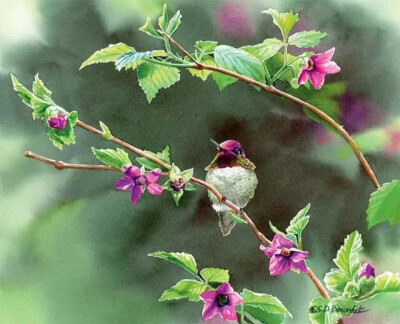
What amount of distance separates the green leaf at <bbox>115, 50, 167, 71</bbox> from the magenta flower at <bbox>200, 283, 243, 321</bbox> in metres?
0.27

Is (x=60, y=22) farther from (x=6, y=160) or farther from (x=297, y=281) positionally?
(x=297, y=281)

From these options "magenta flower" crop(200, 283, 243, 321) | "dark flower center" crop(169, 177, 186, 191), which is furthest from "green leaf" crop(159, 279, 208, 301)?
"dark flower center" crop(169, 177, 186, 191)

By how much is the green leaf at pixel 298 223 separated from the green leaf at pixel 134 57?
24cm

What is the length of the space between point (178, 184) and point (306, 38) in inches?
8.8

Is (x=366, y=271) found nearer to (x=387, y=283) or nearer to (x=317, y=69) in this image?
(x=387, y=283)

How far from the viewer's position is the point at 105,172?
0.57 meters

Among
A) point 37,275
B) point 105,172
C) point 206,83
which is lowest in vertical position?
point 37,275

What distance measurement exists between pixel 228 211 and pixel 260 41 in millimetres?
201

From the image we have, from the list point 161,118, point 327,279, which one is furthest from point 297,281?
point 161,118

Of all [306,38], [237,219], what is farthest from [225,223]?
[306,38]

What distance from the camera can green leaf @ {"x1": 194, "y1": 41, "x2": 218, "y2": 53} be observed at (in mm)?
564

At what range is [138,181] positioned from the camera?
0.56 metres

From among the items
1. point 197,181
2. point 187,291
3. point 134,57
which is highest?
point 134,57

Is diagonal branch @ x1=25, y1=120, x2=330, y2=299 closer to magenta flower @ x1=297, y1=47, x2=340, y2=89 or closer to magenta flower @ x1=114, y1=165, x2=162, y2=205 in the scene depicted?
magenta flower @ x1=114, y1=165, x2=162, y2=205
